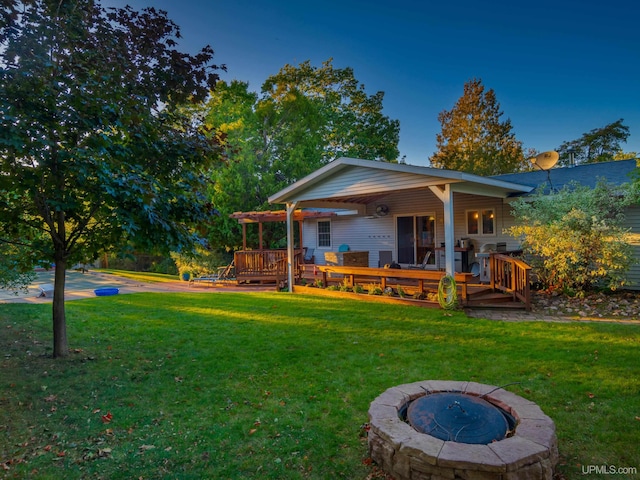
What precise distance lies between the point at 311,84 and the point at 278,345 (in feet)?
74.7

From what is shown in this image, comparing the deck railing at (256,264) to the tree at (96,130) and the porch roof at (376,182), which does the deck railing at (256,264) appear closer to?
the porch roof at (376,182)

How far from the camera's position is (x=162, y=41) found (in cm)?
513

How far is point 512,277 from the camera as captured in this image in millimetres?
8266

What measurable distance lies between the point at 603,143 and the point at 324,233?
24.5 m

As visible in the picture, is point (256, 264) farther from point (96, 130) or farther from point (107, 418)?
point (107, 418)

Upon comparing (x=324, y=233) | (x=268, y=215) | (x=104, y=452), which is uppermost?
(x=268, y=215)

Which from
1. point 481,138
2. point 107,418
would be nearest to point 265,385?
point 107,418

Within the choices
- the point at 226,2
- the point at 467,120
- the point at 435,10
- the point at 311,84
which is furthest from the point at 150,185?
the point at 467,120

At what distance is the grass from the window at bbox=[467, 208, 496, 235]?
15.4 feet

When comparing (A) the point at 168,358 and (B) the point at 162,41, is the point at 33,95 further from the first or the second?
(A) the point at 168,358

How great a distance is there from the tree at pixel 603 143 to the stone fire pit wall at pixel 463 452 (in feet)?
92.9

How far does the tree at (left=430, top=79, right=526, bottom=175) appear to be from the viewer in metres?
27.1

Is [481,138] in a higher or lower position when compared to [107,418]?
higher

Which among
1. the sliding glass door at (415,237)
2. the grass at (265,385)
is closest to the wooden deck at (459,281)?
the grass at (265,385)
